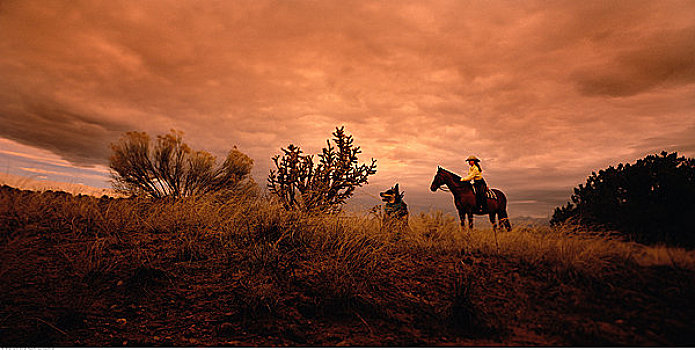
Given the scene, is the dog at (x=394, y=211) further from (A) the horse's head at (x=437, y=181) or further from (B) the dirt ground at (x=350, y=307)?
(B) the dirt ground at (x=350, y=307)

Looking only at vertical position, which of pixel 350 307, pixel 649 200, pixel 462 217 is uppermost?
pixel 649 200

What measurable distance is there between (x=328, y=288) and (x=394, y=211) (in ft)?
11.4

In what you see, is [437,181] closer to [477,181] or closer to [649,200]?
[477,181]

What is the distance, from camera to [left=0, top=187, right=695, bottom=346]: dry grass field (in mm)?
2916

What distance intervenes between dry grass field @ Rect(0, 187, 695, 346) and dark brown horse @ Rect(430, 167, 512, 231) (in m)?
1.46

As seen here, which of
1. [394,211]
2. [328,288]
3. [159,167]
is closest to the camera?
[328,288]

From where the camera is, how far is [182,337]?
3137 millimetres

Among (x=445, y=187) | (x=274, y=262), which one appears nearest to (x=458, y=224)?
(x=445, y=187)

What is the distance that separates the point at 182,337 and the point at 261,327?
0.79 metres

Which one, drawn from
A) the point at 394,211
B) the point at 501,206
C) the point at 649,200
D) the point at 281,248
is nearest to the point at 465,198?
the point at 501,206

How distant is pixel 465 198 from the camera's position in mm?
7199

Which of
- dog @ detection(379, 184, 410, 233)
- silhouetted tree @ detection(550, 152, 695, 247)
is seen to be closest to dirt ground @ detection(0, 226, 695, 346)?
silhouetted tree @ detection(550, 152, 695, 247)

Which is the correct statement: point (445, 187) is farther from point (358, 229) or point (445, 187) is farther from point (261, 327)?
point (261, 327)

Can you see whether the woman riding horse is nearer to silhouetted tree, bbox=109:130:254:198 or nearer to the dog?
the dog
